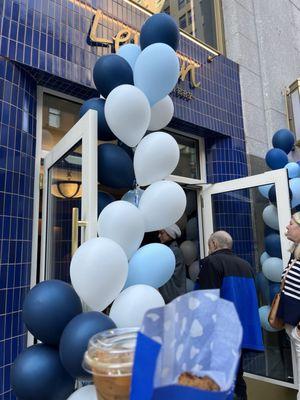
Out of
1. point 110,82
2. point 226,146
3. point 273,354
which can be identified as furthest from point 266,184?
point 110,82

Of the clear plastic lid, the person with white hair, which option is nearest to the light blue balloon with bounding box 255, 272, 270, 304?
the person with white hair

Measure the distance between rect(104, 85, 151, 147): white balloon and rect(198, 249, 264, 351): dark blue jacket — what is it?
40.7 inches

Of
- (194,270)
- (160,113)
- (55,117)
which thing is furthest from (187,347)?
(194,270)

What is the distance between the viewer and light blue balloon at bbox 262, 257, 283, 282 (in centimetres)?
286

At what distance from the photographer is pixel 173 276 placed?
9.25 ft

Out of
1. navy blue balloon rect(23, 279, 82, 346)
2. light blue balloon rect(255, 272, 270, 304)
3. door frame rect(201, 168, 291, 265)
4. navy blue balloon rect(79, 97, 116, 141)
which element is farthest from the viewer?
light blue balloon rect(255, 272, 270, 304)

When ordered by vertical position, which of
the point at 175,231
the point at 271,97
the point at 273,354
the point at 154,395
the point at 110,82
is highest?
the point at 271,97

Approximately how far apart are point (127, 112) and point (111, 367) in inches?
46.4

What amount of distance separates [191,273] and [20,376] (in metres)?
2.22

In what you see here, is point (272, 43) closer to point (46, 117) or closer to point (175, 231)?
point (175, 231)

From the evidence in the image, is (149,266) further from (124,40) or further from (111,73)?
(124,40)

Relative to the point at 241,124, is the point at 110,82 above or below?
below

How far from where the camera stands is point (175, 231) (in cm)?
293

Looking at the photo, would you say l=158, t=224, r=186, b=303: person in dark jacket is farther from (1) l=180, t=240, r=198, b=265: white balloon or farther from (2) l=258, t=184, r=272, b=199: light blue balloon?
(2) l=258, t=184, r=272, b=199: light blue balloon
